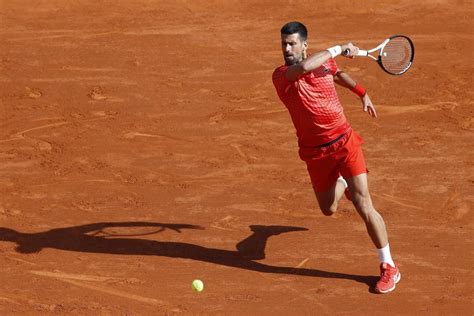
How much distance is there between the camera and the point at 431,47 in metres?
15.2

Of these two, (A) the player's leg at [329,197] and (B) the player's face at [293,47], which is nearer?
(B) the player's face at [293,47]

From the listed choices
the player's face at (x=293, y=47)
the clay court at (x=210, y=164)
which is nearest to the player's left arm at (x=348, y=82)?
the player's face at (x=293, y=47)

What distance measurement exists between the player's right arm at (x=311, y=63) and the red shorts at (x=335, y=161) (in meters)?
0.74

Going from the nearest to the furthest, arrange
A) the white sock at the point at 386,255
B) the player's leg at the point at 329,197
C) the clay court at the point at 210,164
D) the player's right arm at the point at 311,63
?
the player's right arm at the point at 311,63 < the white sock at the point at 386,255 < the clay court at the point at 210,164 < the player's leg at the point at 329,197

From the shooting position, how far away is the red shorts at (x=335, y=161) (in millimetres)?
8891

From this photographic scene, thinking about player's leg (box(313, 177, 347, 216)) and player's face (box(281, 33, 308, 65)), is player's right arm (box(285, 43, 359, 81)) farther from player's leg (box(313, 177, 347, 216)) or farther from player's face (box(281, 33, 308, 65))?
player's leg (box(313, 177, 347, 216))

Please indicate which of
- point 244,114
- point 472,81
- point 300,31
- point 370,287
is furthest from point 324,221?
point 472,81

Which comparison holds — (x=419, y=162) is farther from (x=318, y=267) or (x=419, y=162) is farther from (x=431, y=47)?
(x=431, y=47)

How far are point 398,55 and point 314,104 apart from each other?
1.48 m

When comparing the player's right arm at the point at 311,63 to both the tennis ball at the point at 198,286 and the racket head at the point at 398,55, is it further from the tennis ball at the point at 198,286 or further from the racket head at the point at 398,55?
the tennis ball at the point at 198,286

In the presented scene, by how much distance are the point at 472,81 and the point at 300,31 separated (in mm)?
6017

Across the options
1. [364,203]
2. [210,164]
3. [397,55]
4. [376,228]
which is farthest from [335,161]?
[210,164]

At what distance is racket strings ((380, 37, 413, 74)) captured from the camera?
9844mm

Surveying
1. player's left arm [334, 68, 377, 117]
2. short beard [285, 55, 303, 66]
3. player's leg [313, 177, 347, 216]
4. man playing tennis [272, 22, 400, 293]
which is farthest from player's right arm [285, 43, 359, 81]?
player's leg [313, 177, 347, 216]
